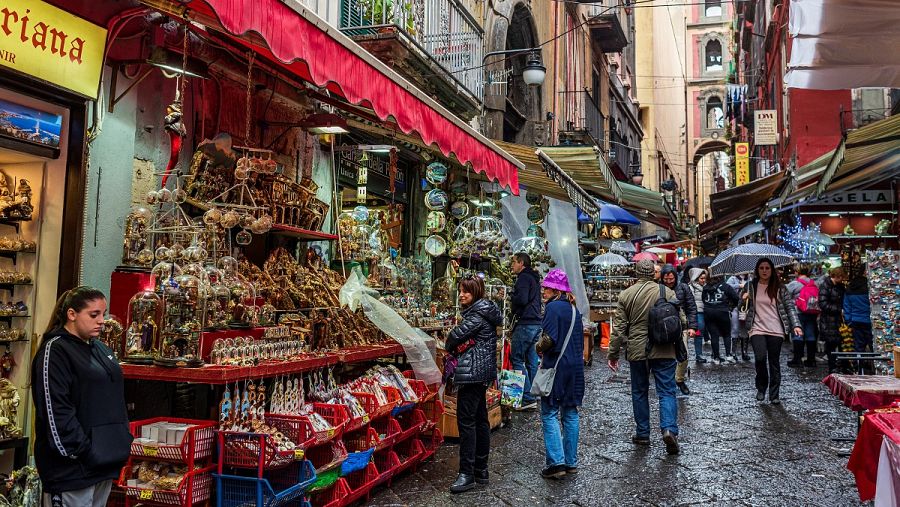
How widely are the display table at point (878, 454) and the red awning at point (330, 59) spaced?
3520mm

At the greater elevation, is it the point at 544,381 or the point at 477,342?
the point at 477,342

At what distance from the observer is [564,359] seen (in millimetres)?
5863

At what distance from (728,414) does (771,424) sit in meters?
0.70

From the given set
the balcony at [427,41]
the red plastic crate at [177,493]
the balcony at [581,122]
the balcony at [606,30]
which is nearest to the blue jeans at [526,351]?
the balcony at [427,41]

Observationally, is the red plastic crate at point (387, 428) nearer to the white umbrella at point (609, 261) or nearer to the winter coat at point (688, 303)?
the winter coat at point (688, 303)

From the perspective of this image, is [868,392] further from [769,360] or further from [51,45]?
[51,45]

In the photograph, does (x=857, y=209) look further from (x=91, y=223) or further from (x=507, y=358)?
(x=91, y=223)

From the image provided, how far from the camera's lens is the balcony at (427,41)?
805 cm

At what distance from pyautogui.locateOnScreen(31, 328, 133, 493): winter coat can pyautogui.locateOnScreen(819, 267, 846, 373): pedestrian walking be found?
37.9 ft

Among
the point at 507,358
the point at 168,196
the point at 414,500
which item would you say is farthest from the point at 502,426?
the point at 168,196

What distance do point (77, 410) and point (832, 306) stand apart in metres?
11.8

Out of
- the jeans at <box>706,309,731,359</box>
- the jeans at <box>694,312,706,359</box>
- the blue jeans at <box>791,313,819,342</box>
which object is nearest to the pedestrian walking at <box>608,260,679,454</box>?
the jeans at <box>694,312,706,359</box>

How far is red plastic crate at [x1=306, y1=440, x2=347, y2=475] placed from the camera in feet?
16.0

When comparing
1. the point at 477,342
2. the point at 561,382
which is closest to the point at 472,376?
the point at 477,342
